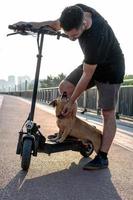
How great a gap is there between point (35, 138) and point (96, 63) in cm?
96

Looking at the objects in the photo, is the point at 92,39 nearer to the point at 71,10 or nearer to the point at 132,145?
the point at 71,10

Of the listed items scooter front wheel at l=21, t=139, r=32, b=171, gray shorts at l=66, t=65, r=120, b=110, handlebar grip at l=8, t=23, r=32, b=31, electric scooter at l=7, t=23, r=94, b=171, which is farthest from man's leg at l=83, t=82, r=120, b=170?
handlebar grip at l=8, t=23, r=32, b=31

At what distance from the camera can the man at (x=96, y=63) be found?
520 centimetres

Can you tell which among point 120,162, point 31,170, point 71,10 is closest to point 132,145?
point 120,162

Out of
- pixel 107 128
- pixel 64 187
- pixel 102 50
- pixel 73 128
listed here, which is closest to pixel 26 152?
pixel 64 187

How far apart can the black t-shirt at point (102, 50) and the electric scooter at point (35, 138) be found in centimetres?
45

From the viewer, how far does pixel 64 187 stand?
16.1ft

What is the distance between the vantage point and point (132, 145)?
822cm

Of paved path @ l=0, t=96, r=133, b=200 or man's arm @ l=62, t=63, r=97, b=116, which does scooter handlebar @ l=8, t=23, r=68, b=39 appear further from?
paved path @ l=0, t=96, r=133, b=200

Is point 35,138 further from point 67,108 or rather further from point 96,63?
point 96,63

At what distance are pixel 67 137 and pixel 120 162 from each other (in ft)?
2.56

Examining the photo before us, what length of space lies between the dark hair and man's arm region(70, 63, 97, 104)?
0.54 meters

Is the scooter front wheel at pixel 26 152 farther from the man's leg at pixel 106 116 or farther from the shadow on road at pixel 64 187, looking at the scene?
the man's leg at pixel 106 116

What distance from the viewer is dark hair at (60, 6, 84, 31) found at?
5.09 m
